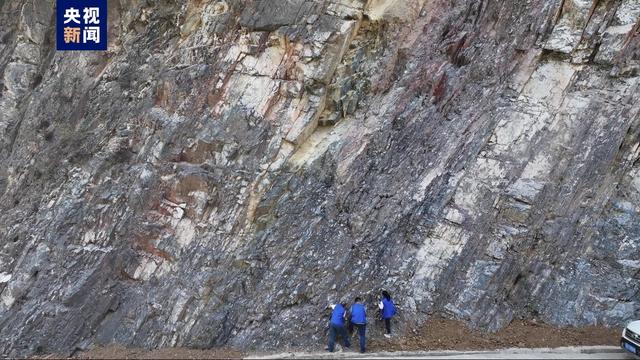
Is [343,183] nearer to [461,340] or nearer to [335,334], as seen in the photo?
[335,334]

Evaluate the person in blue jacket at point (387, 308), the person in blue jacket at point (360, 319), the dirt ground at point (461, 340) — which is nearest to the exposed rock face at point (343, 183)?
the dirt ground at point (461, 340)

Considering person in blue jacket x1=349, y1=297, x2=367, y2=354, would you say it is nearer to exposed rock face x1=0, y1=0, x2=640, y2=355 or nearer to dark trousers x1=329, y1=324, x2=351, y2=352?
dark trousers x1=329, y1=324, x2=351, y2=352

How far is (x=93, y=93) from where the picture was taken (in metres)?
12.9

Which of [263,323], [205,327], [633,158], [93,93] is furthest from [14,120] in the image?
[633,158]

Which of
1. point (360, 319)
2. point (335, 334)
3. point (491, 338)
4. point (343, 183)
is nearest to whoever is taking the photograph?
point (360, 319)

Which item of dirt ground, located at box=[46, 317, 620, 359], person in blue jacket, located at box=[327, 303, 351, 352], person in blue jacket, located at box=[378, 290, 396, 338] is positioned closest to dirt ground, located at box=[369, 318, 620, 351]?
dirt ground, located at box=[46, 317, 620, 359]

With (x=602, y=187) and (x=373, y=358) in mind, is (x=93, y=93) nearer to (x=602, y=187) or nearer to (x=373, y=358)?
(x=373, y=358)

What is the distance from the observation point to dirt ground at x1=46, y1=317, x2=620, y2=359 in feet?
31.8

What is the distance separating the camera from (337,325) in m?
9.44

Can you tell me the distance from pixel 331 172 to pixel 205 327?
4.24 meters

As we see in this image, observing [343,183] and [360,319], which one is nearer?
[360,319]

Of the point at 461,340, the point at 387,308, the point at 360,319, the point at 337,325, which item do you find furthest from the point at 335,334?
the point at 461,340

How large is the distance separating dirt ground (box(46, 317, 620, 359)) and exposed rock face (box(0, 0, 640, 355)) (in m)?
0.28

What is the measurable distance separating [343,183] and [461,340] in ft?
13.3
